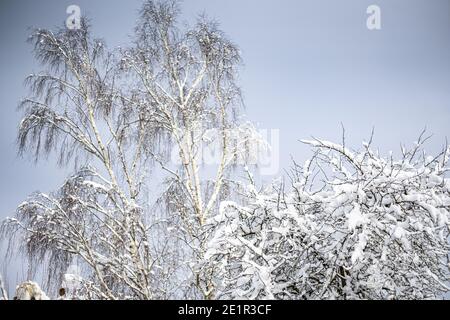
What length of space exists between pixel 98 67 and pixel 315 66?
289 cm

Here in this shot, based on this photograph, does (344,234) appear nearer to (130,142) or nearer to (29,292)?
(29,292)

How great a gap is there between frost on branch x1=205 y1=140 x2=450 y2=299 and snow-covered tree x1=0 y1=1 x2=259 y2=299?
167 centimetres

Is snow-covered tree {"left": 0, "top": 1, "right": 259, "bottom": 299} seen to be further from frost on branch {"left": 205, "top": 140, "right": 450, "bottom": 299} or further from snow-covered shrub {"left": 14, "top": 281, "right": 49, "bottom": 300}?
frost on branch {"left": 205, "top": 140, "right": 450, "bottom": 299}

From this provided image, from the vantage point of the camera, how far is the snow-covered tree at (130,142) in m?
3.63

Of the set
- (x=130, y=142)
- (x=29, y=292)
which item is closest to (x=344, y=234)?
(x=29, y=292)

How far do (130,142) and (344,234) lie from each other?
2.98 metres

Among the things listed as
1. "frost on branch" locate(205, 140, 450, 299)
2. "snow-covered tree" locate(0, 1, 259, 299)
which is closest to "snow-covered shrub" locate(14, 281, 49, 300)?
"snow-covered tree" locate(0, 1, 259, 299)

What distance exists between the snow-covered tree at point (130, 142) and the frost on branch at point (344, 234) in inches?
65.6

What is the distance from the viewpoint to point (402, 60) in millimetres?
4980

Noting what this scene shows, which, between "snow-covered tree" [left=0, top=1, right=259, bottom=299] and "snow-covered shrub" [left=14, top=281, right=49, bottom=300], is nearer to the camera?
"snow-covered shrub" [left=14, top=281, right=49, bottom=300]

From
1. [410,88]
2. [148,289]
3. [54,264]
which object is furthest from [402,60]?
[54,264]

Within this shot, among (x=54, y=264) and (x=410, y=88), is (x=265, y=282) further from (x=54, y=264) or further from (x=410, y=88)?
(x=410, y=88)

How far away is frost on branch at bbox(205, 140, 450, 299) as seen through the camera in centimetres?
181

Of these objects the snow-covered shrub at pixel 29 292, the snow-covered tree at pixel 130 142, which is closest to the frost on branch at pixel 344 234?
the snow-covered shrub at pixel 29 292
